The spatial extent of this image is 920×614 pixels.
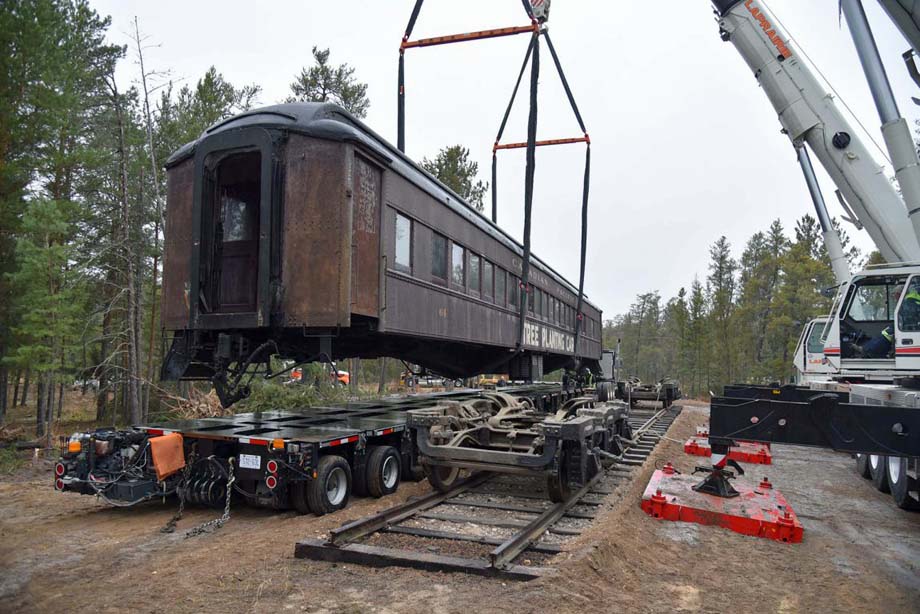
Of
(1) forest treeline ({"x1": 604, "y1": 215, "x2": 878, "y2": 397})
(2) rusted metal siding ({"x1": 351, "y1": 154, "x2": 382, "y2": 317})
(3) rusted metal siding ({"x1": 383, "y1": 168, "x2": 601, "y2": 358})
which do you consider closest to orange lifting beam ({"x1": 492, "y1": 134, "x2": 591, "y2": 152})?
(3) rusted metal siding ({"x1": 383, "y1": 168, "x2": 601, "y2": 358})

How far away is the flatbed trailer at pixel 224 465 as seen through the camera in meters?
5.57

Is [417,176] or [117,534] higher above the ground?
[417,176]

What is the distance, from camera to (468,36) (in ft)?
28.7

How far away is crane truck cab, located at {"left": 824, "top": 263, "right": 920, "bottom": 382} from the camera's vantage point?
8195 millimetres

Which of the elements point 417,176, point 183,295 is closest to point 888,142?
point 417,176

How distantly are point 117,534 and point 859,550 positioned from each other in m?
6.37

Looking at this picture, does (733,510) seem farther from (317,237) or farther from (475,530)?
(317,237)

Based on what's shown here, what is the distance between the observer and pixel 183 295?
657cm

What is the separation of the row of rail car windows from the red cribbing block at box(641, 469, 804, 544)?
3.54 metres

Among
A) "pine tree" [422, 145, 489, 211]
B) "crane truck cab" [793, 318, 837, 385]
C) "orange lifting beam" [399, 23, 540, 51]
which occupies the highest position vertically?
"pine tree" [422, 145, 489, 211]

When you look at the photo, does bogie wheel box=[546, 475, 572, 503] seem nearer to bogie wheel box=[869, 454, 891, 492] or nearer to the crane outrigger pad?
the crane outrigger pad

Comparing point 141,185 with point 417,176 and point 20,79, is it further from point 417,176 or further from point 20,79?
point 417,176

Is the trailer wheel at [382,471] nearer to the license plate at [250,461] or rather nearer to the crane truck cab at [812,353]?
the license plate at [250,461]

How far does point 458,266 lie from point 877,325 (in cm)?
647
